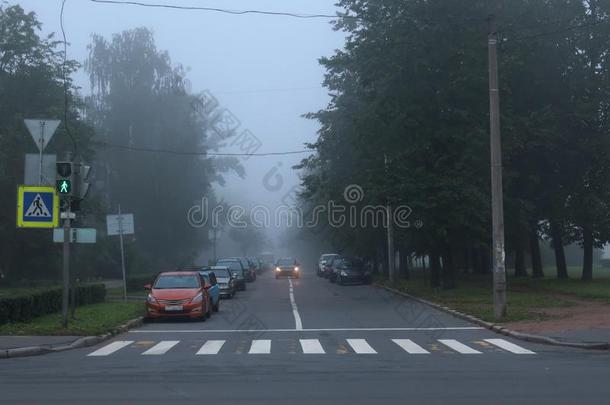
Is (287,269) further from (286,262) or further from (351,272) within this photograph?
(351,272)

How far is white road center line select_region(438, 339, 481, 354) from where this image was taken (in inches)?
643

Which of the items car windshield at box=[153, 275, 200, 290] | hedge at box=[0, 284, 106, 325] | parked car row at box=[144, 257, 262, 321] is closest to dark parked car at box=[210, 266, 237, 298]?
parked car row at box=[144, 257, 262, 321]

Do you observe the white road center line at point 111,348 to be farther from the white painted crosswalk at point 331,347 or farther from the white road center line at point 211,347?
the white road center line at point 211,347

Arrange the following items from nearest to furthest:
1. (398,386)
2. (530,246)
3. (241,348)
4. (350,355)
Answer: (398,386) → (350,355) → (241,348) → (530,246)

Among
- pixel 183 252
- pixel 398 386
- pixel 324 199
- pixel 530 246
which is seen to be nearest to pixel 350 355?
pixel 398 386

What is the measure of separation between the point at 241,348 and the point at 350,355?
106 inches

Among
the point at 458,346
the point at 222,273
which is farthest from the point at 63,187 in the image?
the point at 222,273

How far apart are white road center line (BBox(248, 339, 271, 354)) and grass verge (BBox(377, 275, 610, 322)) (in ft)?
24.2

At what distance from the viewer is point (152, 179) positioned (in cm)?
6544

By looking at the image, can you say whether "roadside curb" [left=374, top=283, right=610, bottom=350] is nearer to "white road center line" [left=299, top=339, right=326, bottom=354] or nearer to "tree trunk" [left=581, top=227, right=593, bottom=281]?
"white road center line" [left=299, top=339, right=326, bottom=354]

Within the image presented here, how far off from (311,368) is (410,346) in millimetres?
4366

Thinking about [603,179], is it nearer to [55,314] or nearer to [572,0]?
[572,0]

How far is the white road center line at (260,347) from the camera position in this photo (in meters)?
16.4

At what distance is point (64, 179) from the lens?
19.5m
